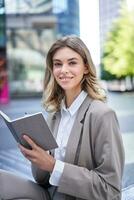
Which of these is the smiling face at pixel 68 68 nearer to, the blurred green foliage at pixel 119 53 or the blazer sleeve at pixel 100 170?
the blazer sleeve at pixel 100 170

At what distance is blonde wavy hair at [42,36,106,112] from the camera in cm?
132

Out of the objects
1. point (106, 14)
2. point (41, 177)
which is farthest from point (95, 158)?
point (106, 14)

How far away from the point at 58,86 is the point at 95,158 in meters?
0.35

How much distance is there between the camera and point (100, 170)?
4.11 feet

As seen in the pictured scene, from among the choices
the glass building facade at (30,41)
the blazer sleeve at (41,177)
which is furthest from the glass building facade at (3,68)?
the blazer sleeve at (41,177)

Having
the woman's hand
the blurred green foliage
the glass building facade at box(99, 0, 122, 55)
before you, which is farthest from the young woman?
the glass building facade at box(99, 0, 122, 55)

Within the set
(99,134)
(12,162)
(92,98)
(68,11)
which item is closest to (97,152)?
(99,134)

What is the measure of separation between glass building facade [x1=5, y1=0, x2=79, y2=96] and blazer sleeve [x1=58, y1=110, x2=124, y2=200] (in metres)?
4.21

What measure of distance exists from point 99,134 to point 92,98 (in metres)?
0.17

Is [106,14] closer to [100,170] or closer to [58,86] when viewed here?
[58,86]

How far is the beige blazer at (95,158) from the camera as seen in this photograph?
4.06 ft

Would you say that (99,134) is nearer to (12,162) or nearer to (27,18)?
(12,162)

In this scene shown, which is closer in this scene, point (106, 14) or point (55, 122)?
point (55, 122)

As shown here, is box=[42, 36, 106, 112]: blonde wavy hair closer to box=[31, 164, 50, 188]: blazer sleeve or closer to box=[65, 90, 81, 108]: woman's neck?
box=[65, 90, 81, 108]: woman's neck
